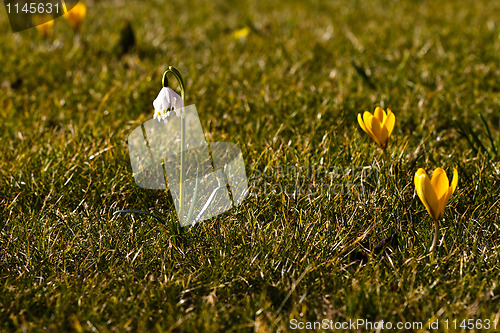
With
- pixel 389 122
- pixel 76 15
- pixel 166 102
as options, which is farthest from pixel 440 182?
pixel 76 15

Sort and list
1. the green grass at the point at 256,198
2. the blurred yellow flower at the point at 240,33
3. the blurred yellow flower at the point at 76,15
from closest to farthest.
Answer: the green grass at the point at 256,198, the blurred yellow flower at the point at 76,15, the blurred yellow flower at the point at 240,33

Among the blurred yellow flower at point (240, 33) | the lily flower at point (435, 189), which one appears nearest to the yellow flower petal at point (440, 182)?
the lily flower at point (435, 189)

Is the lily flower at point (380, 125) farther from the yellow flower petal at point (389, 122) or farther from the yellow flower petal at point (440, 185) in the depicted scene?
the yellow flower petal at point (440, 185)

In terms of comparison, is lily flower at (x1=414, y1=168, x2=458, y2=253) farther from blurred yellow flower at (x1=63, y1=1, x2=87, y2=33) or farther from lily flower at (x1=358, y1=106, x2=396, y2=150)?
blurred yellow flower at (x1=63, y1=1, x2=87, y2=33)

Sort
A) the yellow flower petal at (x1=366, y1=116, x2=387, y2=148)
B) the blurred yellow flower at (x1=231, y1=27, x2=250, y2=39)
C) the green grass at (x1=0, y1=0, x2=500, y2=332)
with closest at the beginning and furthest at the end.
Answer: the green grass at (x1=0, y1=0, x2=500, y2=332), the yellow flower petal at (x1=366, y1=116, x2=387, y2=148), the blurred yellow flower at (x1=231, y1=27, x2=250, y2=39)

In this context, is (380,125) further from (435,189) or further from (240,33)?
(240,33)

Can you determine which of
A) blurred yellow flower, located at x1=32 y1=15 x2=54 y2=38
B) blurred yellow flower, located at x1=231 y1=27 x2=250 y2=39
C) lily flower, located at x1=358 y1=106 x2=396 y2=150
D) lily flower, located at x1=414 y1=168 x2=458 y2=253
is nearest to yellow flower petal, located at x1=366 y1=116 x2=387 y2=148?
lily flower, located at x1=358 y1=106 x2=396 y2=150
